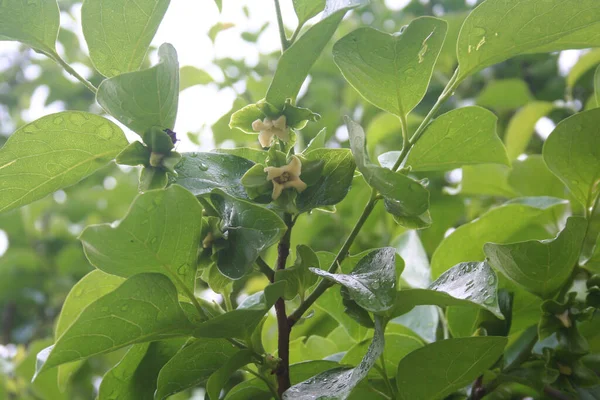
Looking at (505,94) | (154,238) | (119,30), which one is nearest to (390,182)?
(154,238)

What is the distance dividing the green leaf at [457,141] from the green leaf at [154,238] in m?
0.26

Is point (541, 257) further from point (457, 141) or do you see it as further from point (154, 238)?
point (154, 238)

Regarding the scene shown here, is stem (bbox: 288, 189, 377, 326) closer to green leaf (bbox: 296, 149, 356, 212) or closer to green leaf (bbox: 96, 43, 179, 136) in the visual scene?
green leaf (bbox: 296, 149, 356, 212)

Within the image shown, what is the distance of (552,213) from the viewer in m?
0.84

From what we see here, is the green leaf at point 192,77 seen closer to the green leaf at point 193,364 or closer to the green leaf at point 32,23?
the green leaf at point 32,23

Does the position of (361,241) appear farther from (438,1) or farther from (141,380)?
(438,1)

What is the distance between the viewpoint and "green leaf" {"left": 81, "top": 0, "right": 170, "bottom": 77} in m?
0.53

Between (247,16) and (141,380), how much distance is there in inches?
47.8

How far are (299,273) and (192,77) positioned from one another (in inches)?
22.9

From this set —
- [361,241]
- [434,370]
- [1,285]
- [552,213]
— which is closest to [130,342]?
[434,370]

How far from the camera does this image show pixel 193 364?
1.68 ft

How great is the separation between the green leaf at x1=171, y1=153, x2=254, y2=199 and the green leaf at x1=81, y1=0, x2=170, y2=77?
0.11 metres

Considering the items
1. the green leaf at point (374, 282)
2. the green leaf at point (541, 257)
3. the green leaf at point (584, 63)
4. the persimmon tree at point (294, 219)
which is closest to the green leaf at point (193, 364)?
the persimmon tree at point (294, 219)

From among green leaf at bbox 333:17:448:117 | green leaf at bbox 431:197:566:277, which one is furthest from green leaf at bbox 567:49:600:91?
green leaf at bbox 333:17:448:117
